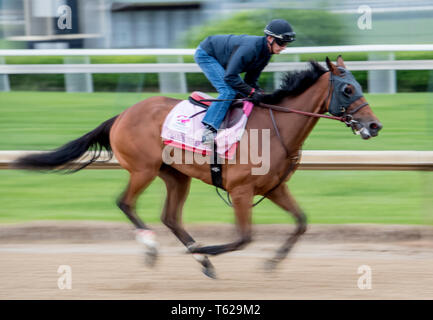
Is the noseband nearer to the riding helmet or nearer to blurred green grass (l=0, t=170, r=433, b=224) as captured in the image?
the riding helmet

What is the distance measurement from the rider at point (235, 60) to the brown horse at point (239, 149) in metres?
0.22

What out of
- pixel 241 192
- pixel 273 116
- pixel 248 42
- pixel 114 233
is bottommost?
pixel 114 233

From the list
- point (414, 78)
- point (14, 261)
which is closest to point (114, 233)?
point (14, 261)

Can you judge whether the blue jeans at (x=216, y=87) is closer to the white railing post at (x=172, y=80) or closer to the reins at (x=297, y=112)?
the reins at (x=297, y=112)

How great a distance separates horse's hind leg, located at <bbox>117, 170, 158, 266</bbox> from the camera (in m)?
5.58

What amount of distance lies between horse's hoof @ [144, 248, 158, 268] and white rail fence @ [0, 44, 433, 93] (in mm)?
2162

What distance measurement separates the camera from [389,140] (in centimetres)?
806

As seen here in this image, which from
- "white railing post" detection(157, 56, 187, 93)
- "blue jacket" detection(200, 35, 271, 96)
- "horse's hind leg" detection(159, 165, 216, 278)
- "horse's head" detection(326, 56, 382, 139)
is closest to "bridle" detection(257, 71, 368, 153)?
"horse's head" detection(326, 56, 382, 139)

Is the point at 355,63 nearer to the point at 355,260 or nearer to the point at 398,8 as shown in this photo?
the point at 355,260

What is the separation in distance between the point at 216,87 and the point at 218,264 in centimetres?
141
